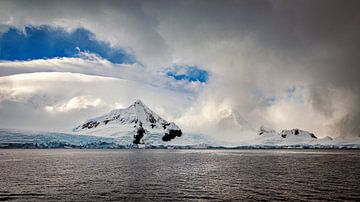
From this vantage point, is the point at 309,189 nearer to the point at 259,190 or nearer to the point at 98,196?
the point at 259,190

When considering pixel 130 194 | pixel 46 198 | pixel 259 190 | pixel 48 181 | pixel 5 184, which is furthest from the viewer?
pixel 48 181

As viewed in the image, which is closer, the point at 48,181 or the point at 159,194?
the point at 159,194

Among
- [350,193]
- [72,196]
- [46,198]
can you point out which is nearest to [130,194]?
[72,196]

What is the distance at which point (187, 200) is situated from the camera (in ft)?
121

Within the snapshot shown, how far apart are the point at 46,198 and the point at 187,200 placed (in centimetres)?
1610

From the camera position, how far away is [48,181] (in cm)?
5141

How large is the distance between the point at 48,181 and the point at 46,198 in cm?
1566

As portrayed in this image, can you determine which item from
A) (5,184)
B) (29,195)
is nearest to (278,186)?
(29,195)

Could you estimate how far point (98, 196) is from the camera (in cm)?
3834

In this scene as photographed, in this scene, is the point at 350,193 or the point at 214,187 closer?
the point at 350,193

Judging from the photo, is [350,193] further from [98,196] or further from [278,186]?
[98,196]

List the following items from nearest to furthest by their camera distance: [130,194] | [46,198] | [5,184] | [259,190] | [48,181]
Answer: [46,198] < [130,194] < [259,190] < [5,184] < [48,181]

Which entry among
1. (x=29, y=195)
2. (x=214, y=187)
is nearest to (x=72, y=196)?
(x=29, y=195)

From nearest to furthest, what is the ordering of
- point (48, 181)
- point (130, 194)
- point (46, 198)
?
point (46, 198), point (130, 194), point (48, 181)
